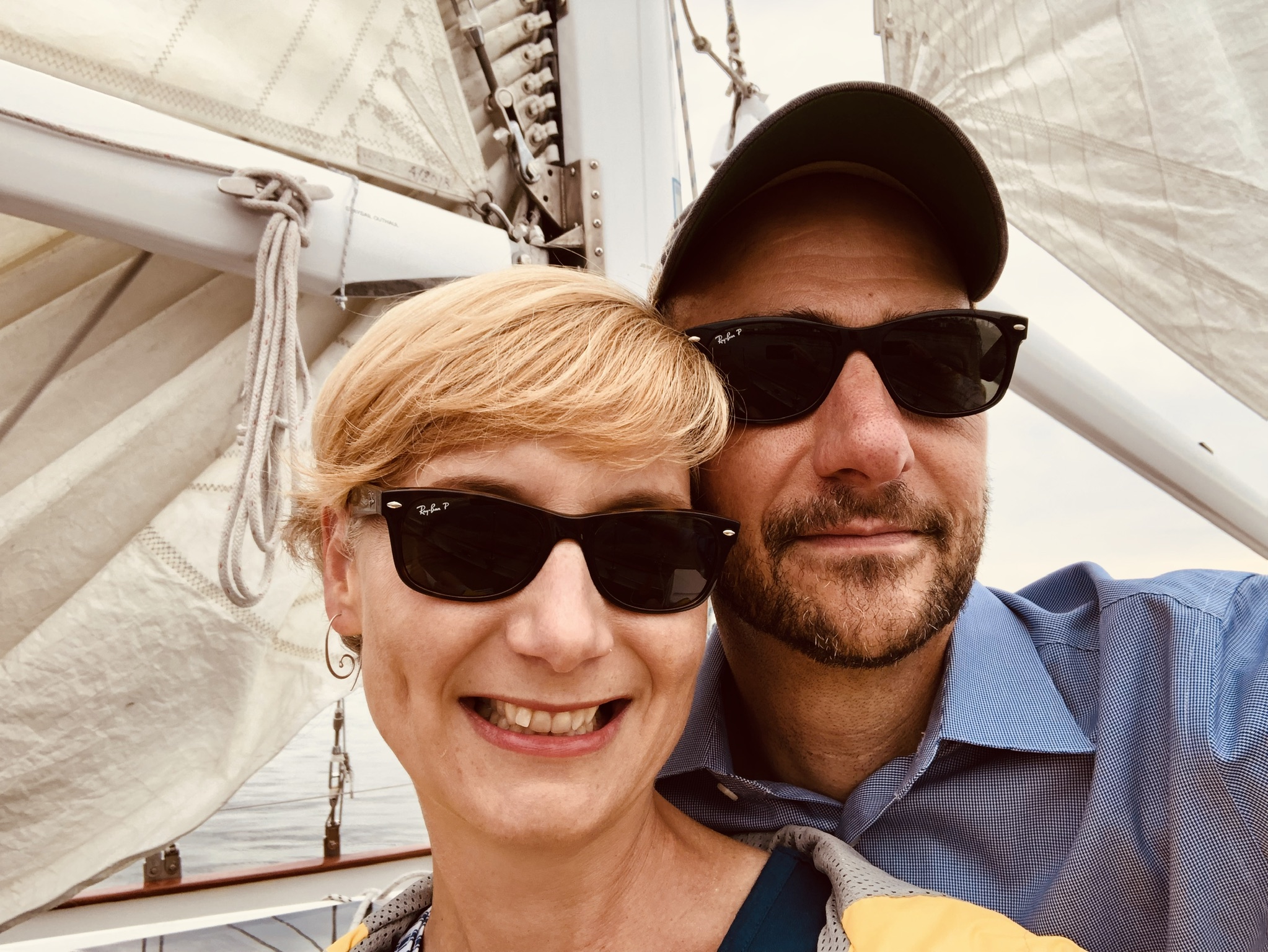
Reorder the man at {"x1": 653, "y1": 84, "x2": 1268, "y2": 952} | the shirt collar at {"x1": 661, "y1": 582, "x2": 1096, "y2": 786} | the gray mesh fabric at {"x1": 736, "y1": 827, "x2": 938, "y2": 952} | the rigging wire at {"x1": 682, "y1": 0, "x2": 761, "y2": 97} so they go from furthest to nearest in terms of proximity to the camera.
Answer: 1. the rigging wire at {"x1": 682, "y1": 0, "x2": 761, "y2": 97}
2. the shirt collar at {"x1": 661, "y1": 582, "x2": 1096, "y2": 786}
3. the man at {"x1": 653, "y1": 84, "x2": 1268, "y2": 952}
4. the gray mesh fabric at {"x1": 736, "y1": 827, "x2": 938, "y2": 952}

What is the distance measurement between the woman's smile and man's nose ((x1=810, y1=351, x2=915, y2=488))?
1.63 feet

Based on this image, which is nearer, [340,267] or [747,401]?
[747,401]

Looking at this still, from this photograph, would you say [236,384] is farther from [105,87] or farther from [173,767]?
[173,767]

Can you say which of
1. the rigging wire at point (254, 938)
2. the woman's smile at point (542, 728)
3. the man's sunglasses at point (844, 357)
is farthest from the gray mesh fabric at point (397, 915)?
the rigging wire at point (254, 938)

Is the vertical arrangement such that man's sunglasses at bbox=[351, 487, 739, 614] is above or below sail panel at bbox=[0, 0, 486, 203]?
below

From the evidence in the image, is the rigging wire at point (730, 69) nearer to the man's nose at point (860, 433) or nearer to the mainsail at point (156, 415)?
the mainsail at point (156, 415)

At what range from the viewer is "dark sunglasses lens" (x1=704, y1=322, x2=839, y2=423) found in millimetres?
1401

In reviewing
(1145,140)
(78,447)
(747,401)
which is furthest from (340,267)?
(1145,140)

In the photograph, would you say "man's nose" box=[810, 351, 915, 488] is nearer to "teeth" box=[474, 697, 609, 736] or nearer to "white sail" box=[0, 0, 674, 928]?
"teeth" box=[474, 697, 609, 736]

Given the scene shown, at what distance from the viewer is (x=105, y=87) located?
180 centimetres

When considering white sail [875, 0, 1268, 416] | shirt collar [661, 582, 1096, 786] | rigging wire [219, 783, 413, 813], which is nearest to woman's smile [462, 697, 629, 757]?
shirt collar [661, 582, 1096, 786]

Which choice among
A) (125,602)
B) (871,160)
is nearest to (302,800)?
(125,602)

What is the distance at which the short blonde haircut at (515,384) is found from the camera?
1139 millimetres

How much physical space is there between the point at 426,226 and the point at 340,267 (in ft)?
0.72
